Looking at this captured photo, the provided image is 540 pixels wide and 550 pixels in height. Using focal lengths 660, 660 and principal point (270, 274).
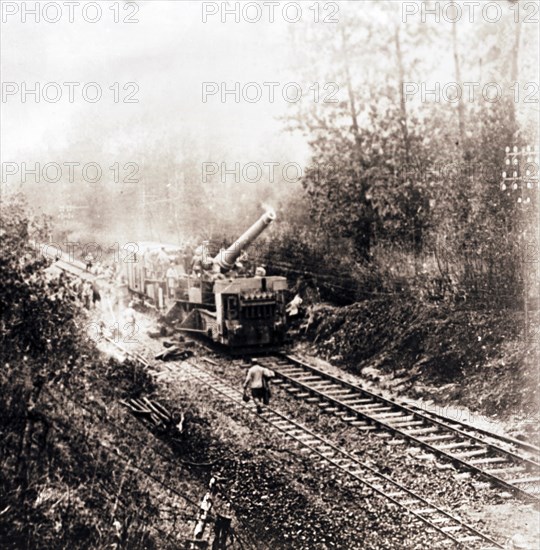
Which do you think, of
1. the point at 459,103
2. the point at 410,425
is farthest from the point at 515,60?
the point at 410,425

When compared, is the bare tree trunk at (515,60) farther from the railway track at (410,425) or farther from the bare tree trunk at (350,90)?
the railway track at (410,425)

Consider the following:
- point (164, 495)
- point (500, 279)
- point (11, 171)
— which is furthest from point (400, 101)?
point (164, 495)

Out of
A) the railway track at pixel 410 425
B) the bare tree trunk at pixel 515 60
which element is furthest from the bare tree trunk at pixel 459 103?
the railway track at pixel 410 425

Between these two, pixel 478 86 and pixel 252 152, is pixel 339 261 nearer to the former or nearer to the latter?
pixel 252 152

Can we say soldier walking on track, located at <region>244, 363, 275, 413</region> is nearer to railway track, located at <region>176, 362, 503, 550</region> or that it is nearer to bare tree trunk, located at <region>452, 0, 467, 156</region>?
railway track, located at <region>176, 362, 503, 550</region>

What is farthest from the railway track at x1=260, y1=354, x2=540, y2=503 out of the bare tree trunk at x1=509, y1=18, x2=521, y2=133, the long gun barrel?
the bare tree trunk at x1=509, y1=18, x2=521, y2=133

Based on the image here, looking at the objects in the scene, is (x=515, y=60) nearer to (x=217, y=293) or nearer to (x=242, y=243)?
(x=242, y=243)
